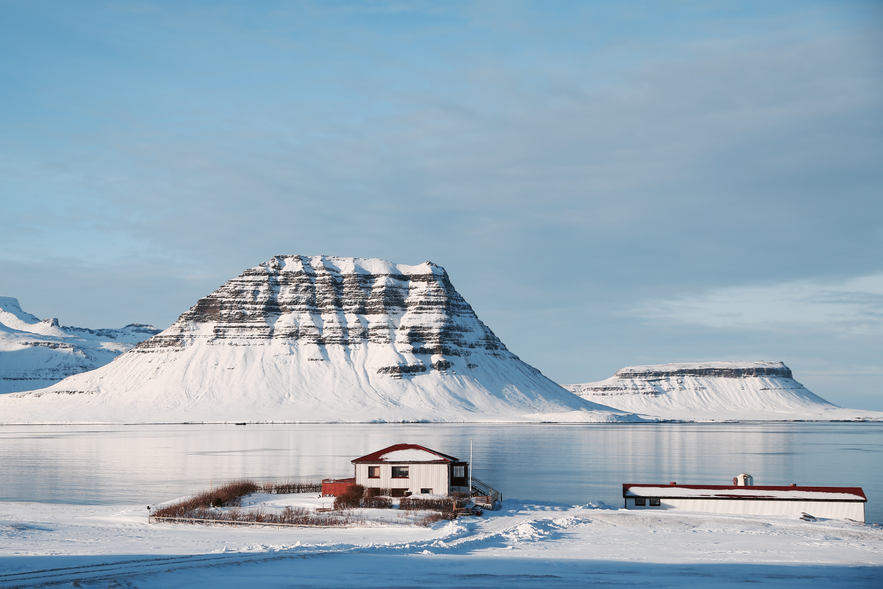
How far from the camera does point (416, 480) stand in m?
54.5

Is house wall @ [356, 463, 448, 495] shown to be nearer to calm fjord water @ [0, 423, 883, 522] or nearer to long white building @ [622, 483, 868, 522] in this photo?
calm fjord water @ [0, 423, 883, 522]

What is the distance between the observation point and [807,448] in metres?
120

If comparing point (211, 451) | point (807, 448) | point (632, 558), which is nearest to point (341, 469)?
point (211, 451)

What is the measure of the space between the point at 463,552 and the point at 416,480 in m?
19.0

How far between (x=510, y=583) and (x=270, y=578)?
25.7ft

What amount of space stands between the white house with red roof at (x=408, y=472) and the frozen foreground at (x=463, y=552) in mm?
6562

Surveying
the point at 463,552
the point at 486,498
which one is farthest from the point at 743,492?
the point at 463,552

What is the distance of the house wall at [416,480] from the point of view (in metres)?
54.2

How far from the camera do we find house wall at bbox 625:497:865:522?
51.5 m

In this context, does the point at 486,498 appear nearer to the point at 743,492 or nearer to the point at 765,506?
the point at 743,492

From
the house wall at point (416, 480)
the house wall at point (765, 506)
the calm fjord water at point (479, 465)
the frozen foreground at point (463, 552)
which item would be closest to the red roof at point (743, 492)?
the house wall at point (765, 506)

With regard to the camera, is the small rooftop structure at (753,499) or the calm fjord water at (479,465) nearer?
the small rooftop structure at (753,499)

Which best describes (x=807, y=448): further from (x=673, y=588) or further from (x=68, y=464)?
(x=673, y=588)

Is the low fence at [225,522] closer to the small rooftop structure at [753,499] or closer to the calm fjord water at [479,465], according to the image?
the calm fjord water at [479,465]
